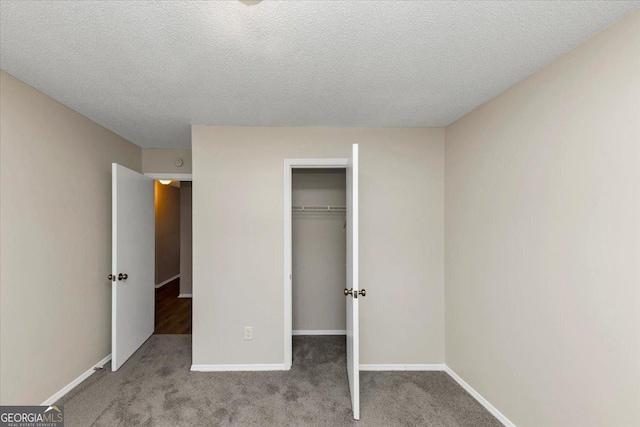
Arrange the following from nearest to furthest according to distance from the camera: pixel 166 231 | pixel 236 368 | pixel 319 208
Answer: pixel 236 368
pixel 319 208
pixel 166 231

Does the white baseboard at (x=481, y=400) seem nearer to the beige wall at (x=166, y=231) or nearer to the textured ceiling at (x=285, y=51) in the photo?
the textured ceiling at (x=285, y=51)

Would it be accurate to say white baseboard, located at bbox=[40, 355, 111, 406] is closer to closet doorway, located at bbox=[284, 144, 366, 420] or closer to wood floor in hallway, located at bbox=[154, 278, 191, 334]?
wood floor in hallway, located at bbox=[154, 278, 191, 334]

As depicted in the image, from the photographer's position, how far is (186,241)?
5035mm

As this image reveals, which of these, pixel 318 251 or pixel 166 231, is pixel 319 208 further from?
pixel 166 231

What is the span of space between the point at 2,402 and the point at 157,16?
2.44 metres

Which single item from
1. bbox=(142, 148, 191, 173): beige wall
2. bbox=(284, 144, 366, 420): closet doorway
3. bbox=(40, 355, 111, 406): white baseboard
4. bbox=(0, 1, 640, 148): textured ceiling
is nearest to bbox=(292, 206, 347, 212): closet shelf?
bbox=(284, 144, 366, 420): closet doorway

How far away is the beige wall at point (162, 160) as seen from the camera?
11.1 feet

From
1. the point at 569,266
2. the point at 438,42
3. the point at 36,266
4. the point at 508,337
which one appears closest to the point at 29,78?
the point at 36,266

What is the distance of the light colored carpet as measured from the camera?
1911mm

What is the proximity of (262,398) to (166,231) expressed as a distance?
4704mm
